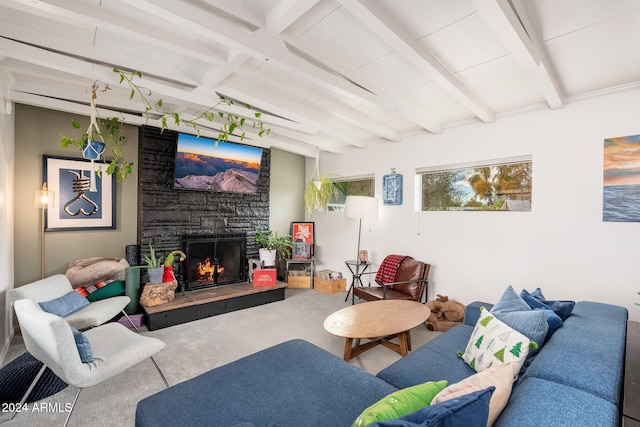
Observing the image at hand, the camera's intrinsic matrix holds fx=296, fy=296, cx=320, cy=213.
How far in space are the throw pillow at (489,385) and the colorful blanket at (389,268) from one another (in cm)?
287

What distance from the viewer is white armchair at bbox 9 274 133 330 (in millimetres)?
2496

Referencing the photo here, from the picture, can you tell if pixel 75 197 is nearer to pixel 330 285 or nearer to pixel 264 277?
pixel 264 277

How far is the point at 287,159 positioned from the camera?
5777 millimetres

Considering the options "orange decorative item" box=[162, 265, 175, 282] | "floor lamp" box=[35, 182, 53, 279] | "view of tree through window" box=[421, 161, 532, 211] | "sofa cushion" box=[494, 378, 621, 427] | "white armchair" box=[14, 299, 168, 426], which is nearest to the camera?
"sofa cushion" box=[494, 378, 621, 427]

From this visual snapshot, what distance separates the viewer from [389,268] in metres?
4.17

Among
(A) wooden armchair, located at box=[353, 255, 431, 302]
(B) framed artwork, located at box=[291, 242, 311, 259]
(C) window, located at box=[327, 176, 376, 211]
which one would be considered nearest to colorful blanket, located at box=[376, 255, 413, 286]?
(A) wooden armchair, located at box=[353, 255, 431, 302]

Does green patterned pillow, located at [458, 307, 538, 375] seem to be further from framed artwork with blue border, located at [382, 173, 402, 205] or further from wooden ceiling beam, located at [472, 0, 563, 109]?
framed artwork with blue border, located at [382, 173, 402, 205]

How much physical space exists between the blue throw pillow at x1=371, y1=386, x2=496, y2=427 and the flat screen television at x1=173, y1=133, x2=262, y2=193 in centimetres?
366

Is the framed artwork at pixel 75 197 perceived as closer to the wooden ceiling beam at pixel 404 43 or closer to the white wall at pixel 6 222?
the white wall at pixel 6 222

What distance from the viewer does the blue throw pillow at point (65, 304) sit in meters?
2.59

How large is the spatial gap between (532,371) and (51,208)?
474 cm

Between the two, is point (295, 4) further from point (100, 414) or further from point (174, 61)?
point (100, 414)

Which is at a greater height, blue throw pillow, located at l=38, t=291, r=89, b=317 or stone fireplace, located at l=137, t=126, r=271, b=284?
stone fireplace, located at l=137, t=126, r=271, b=284

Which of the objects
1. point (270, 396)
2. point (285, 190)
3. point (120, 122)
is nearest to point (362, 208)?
point (285, 190)
